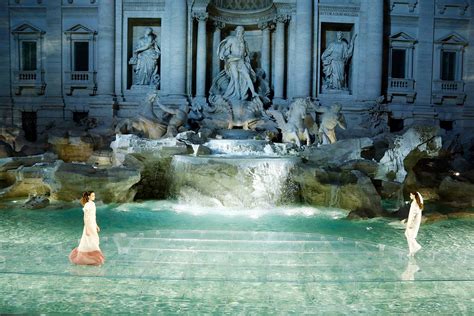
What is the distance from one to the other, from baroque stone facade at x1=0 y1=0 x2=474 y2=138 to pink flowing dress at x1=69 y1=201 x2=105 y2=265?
14.0 meters

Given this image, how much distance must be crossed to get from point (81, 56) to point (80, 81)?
1.23 m

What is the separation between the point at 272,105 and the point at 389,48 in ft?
21.2

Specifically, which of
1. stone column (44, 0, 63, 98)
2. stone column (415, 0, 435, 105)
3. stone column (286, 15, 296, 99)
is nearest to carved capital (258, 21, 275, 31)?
stone column (286, 15, 296, 99)

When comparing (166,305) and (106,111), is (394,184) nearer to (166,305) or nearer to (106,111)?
(166,305)

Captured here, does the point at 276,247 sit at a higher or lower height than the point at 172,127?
lower

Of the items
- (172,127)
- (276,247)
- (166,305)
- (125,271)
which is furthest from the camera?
(172,127)

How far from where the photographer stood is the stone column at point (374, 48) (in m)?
21.3

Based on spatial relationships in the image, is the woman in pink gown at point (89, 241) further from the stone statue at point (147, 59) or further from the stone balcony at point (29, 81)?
the stone balcony at point (29, 81)

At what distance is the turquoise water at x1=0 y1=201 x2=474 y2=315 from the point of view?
19.2 feet

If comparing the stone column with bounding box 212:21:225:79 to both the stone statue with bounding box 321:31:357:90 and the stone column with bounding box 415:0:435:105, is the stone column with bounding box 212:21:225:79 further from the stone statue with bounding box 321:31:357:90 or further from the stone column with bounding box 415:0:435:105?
the stone column with bounding box 415:0:435:105

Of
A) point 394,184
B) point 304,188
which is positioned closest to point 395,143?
point 394,184

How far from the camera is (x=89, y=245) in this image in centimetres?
708

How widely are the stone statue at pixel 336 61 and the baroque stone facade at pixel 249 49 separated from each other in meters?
0.10

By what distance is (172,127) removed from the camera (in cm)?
1733
